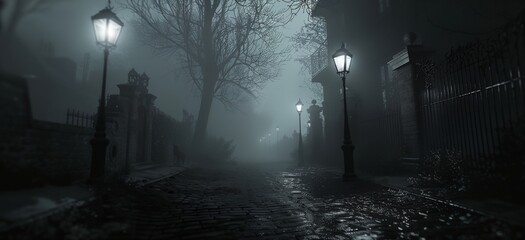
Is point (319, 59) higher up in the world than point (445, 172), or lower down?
higher up

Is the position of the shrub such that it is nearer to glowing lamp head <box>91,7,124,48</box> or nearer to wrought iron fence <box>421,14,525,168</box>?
wrought iron fence <box>421,14,525,168</box>

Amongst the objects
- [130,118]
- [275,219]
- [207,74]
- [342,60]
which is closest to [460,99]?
[342,60]

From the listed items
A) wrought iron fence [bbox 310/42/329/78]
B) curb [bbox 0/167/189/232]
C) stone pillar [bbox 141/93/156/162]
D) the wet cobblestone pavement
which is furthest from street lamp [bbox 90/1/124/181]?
wrought iron fence [bbox 310/42/329/78]

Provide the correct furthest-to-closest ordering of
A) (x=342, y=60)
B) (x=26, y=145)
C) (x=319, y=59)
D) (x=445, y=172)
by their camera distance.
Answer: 1. (x=319, y=59)
2. (x=342, y=60)
3. (x=445, y=172)
4. (x=26, y=145)

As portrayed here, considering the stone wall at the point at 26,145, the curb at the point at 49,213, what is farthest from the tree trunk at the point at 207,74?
the curb at the point at 49,213

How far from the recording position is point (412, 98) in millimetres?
8539

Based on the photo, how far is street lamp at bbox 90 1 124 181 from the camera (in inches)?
258

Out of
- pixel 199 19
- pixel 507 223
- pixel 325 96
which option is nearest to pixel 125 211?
pixel 507 223

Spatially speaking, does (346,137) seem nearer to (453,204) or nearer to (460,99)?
(460,99)

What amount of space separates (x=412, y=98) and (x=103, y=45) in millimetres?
7929

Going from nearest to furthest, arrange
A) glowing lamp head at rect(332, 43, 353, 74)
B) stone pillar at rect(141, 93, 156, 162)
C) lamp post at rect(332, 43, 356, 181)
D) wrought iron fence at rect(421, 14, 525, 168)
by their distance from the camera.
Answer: wrought iron fence at rect(421, 14, 525, 168) → lamp post at rect(332, 43, 356, 181) → glowing lamp head at rect(332, 43, 353, 74) → stone pillar at rect(141, 93, 156, 162)

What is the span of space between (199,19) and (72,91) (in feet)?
48.0

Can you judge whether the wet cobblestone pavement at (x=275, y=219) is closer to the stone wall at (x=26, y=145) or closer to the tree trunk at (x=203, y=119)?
the stone wall at (x=26, y=145)

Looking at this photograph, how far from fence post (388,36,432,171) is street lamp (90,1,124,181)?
7517mm
